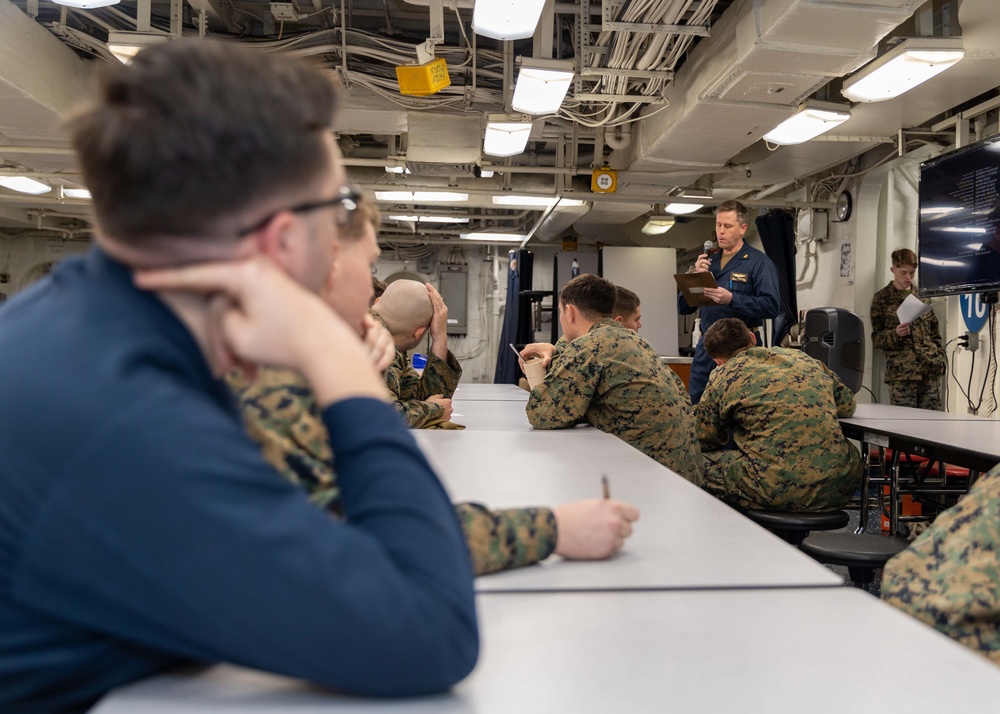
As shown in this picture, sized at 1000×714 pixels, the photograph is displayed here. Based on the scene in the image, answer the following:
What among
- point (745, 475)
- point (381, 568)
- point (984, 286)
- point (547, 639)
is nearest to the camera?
point (381, 568)

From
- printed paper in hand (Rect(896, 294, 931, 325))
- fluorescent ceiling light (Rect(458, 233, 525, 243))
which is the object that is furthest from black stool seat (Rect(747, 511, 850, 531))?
fluorescent ceiling light (Rect(458, 233, 525, 243))

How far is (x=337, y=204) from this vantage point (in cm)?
73

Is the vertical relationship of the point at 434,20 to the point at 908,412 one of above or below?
above

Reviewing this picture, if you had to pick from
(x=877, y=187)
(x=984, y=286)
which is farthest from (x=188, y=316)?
(x=877, y=187)

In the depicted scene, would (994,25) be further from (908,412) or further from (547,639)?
(547,639)

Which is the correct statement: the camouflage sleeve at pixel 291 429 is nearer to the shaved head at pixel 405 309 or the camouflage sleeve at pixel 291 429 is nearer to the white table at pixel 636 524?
the white table at pixel 636 524

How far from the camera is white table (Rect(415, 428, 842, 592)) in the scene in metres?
1.11

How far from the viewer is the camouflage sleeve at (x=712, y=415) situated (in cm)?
345

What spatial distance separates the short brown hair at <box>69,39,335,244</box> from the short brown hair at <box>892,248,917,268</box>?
6.60m

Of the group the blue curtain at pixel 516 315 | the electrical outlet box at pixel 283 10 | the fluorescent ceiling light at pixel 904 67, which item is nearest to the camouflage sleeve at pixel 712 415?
the fluorescent ceiling light at pixel 904 67

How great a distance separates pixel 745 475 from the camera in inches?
128

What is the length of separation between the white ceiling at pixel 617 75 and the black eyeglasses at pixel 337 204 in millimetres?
3100

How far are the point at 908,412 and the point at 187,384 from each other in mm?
4290

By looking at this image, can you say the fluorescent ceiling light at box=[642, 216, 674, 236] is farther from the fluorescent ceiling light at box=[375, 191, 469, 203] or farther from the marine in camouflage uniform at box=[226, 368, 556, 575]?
the marine in camouflage uniform at box=[226, 368, 556, 575]
